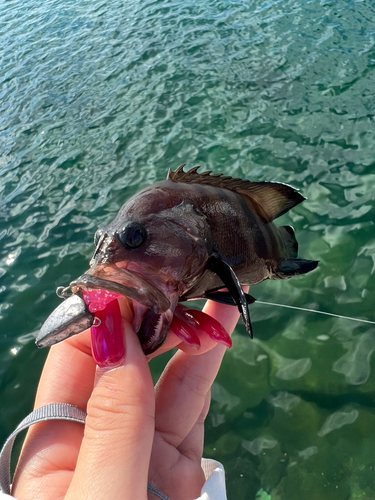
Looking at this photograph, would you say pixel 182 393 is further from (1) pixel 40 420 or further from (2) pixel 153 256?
(2) pixel 153 256

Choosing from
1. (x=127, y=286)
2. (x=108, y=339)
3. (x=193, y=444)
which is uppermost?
(x=127, y=286)

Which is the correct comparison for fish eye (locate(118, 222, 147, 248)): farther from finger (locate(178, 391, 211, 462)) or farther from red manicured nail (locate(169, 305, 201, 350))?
finger (locate(178, 391, 211, 462))

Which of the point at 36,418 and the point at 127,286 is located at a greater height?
the point at 127,286

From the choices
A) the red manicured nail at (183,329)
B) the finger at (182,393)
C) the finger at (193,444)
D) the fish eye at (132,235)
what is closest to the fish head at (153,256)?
the fish eye at (132,235)

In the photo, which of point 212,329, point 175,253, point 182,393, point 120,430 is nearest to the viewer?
point 120,430

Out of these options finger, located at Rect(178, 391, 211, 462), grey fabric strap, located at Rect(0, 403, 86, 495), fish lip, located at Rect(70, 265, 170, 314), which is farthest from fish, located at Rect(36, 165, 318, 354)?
finger, located at Rect(178, 391, 211, 462)

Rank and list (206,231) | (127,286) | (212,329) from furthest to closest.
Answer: (206,231) < (212,329) < (127,286)

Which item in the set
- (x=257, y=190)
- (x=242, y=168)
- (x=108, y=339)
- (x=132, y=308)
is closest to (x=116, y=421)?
(x=108, y=339)
